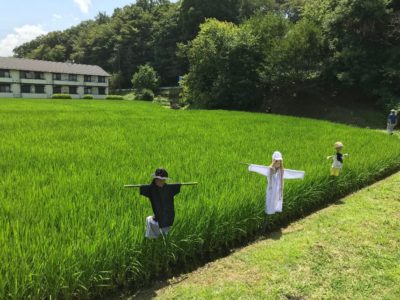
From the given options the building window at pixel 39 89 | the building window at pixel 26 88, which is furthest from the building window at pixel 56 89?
the building window at pixel 26 88

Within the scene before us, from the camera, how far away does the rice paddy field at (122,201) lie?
10.0 ft

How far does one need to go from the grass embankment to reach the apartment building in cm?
4591

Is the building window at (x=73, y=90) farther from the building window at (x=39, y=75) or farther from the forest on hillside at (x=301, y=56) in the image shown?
the forest on hillside at (x=301, y=56)

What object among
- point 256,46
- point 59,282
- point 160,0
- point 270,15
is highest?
point 160,0

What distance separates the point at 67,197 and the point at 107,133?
6.15 meters

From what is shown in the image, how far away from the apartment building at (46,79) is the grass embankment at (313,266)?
45.9 meters

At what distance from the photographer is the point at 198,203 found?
13.9 ft

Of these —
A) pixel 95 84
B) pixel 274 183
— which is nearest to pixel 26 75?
pixel 95 84

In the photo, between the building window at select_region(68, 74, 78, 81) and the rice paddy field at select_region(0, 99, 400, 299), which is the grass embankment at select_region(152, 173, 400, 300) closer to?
the rice paddy field at select_region(0, 99, 400, 299)

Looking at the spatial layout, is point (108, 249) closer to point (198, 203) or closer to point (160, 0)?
point (198, 203)

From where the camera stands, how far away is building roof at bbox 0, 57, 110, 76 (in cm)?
4425

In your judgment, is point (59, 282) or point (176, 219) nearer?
point (59, 282)

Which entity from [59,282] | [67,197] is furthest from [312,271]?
[67,197]

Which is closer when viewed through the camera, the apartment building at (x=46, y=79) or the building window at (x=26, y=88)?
the apartment building at (x=46, y=79)
